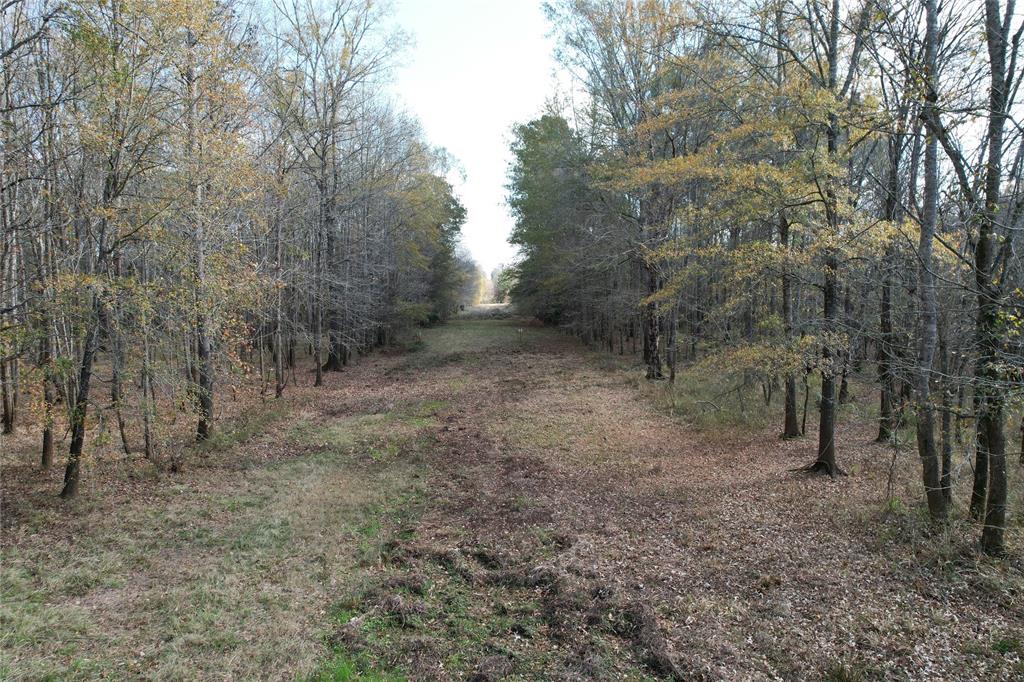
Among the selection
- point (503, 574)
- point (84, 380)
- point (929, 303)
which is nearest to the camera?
point (929, 303)

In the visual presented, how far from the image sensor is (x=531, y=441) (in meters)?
11.6

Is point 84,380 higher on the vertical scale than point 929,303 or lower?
lower

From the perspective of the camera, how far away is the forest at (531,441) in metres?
4.88

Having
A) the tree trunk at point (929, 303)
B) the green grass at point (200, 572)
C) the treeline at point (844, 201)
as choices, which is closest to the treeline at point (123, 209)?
the green grass at point (200, 572)

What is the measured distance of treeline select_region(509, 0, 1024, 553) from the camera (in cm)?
548

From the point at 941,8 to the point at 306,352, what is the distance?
26293 millimetres

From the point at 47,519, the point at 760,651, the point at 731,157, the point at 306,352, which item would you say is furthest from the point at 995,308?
the point at 306,352

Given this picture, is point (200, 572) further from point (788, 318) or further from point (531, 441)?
point (788, 318)

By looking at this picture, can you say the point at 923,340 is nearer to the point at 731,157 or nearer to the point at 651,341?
the point at 731,157

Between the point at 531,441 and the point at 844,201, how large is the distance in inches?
286

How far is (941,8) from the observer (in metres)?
5.70

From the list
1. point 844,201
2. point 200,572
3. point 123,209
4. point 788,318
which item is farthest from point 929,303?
point 123,209

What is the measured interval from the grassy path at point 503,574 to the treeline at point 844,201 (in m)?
1.32

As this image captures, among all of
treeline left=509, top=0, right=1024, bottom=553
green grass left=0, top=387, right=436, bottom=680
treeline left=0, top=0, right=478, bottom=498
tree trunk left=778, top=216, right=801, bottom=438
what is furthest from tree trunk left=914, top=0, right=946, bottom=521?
treeline left=0, top=0, right=478, bottom=498
